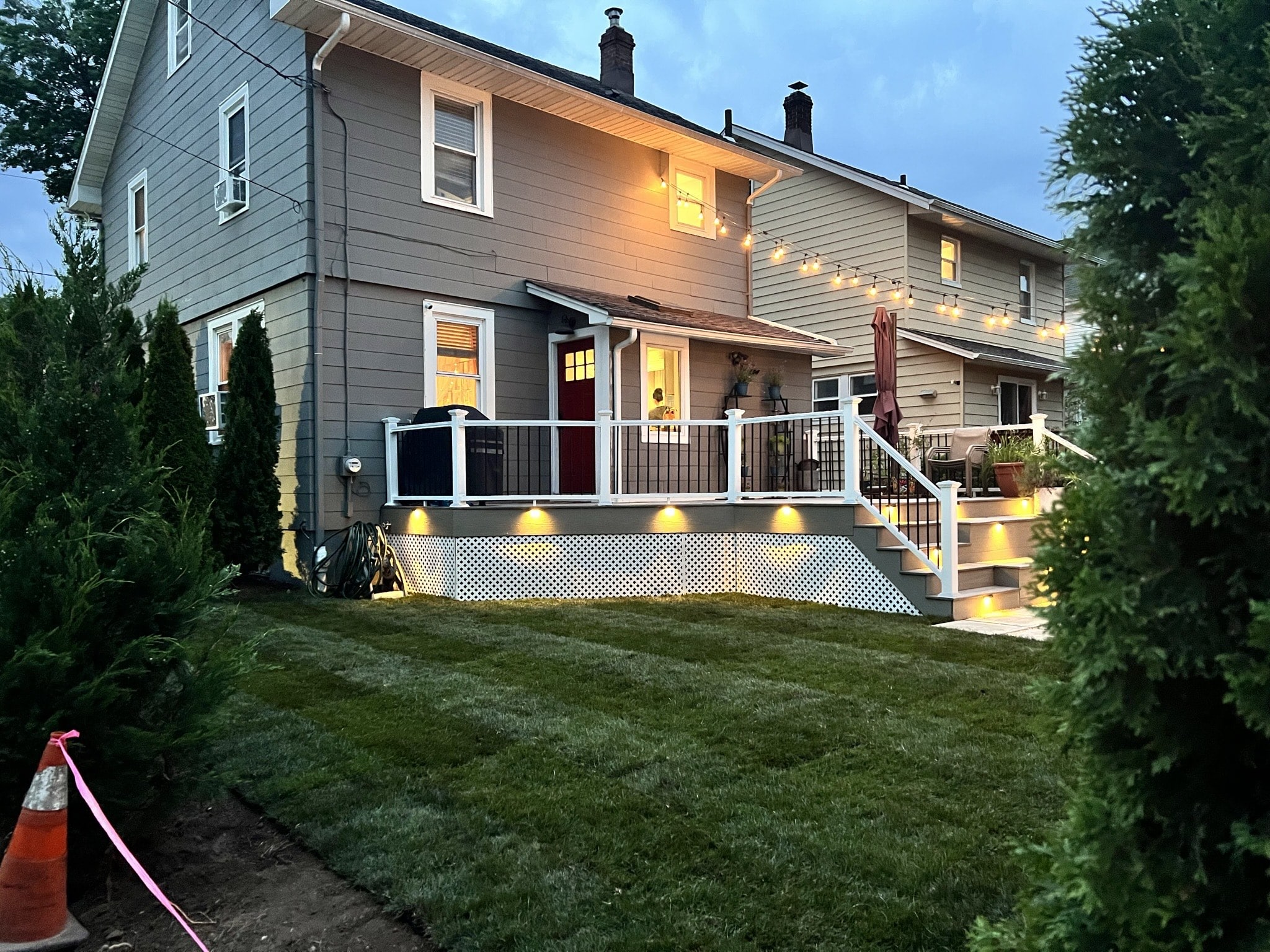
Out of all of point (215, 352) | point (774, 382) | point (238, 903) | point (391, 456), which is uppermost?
point (215, 352)

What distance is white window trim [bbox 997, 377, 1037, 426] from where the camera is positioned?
1543cm

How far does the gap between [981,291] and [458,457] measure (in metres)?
11.9

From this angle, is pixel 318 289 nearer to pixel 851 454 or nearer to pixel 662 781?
pixel 851 454

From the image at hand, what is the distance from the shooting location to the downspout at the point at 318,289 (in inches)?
365

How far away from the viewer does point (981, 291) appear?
16547mm

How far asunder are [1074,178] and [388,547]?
8197 millimetres

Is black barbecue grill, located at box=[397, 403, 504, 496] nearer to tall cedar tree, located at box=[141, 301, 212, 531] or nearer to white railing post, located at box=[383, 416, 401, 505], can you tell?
white railing post, located at box=[383, 416, 401, 505]

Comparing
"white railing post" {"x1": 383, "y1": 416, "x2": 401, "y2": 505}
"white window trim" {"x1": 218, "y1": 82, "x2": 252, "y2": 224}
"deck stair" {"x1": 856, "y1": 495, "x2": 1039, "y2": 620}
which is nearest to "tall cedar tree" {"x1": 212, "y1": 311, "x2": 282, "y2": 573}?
"white railing post" {"x1": 383, "y1": 416, "x2": 401, "y2": 505}

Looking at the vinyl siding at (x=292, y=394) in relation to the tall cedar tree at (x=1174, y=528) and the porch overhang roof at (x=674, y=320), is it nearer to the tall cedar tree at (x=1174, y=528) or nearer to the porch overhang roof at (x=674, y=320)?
the porch overhang roof at (x=674, y=320)

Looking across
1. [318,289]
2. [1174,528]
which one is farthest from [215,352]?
[1174,528]

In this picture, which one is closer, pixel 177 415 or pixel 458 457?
pixel 458 457

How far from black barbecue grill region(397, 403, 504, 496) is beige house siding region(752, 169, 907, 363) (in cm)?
864

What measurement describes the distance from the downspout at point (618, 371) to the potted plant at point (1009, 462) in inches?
178

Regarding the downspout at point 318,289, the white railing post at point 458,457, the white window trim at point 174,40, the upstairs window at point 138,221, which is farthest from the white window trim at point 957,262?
the upstairs window at point 138,221
